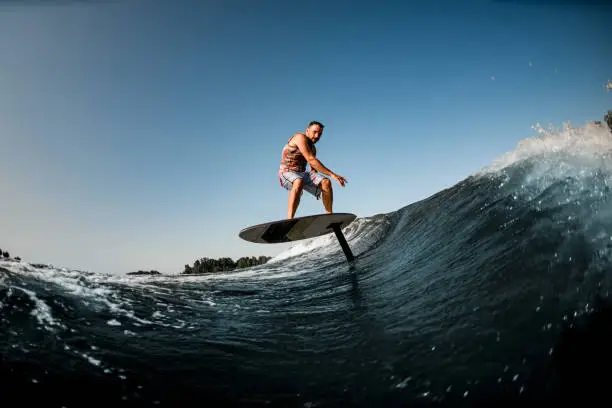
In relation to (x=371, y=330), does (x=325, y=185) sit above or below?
above

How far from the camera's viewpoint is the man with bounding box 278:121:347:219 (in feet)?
20.4

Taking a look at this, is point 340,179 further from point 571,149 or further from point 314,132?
point 571,149

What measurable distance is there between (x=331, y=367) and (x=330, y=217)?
13.0 feet

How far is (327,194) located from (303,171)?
0.72m

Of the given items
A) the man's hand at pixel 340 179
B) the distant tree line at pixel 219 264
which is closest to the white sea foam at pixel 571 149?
the man's hand at pixel 340 179

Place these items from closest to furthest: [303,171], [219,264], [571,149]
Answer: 1. [571,149]
2. [303,171]
3. [219,264]

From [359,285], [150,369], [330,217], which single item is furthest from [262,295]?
[150,369]

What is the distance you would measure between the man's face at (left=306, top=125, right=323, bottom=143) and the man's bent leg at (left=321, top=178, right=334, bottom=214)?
0.82 metres

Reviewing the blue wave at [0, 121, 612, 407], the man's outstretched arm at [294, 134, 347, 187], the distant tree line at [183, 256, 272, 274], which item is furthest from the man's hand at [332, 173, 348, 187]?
the distant tree line at [183, 256, 272, 274]

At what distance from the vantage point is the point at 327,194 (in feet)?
21.4

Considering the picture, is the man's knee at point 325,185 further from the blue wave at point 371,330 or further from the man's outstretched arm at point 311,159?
the blue wave at point 371,330

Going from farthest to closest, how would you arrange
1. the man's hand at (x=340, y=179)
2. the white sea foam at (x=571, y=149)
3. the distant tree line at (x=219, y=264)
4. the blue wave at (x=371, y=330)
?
the distant tree line at (x=219, y=264), the man's hand at (x=340, y=179), the white sea foam at (x=571, y=149), the blue wave at (x=371, y=330)

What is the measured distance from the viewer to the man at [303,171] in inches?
245

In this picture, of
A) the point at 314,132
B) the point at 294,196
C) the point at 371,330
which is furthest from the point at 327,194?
the point at 371,330
